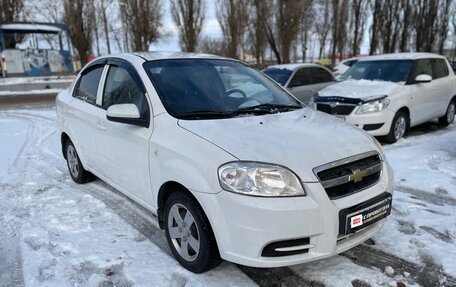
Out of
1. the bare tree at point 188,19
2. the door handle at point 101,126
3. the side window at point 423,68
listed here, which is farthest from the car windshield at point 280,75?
the bare tree at point 188,19

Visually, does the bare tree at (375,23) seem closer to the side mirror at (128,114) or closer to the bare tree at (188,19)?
the bare tree at (188,19)

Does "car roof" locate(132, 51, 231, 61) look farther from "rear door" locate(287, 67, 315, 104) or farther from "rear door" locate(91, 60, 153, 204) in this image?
"rear door" locate(287, 67, 315, 104)

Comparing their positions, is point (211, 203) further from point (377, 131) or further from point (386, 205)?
point (377, 131)

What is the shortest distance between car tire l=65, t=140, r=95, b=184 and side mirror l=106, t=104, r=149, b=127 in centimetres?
188

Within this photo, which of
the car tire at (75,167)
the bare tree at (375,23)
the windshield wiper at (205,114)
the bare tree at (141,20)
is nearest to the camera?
the windshield wiper at (205,114)

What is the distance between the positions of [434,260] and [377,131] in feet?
13.5

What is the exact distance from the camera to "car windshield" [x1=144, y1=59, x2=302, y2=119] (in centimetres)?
338

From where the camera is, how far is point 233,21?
3234 cm

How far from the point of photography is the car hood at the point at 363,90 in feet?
23.6

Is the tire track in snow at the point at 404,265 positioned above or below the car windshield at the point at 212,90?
below

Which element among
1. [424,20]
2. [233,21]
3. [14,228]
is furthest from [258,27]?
[14,228]

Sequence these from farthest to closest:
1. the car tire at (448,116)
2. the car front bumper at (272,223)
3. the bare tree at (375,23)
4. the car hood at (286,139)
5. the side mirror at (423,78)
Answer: the bare tree at (375,23), the car tire at (448,116), the side mirror at (423,78), the car hood at (286,139), the car front bumper at (272,223)

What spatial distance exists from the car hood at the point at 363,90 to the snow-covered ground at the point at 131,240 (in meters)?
1.72

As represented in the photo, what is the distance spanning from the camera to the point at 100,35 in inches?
1480
